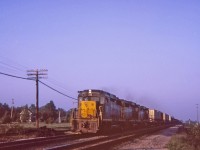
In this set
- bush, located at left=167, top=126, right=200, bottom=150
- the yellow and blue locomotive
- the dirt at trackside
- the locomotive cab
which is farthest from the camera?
the yellow and blue locomotive

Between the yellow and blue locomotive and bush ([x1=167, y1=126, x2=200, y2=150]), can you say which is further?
the yellow and blue locomotive

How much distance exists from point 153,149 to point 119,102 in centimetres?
1714

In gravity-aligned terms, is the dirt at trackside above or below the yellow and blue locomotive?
below

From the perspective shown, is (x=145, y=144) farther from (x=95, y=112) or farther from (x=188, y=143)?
(x=95, y=112)

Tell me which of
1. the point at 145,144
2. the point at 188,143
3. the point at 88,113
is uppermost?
the point at 88,113

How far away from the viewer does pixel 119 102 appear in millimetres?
36344

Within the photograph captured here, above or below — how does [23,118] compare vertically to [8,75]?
below

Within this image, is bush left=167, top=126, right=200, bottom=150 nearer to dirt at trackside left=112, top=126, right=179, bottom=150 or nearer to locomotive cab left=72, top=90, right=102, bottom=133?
dirt at trackside left=112, top=126, right=179, bottom=150

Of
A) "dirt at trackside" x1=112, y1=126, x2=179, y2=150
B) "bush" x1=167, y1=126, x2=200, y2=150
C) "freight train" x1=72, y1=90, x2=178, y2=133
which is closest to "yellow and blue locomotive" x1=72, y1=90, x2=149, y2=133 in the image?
"freight train" x1=72, y1=90, x2=178, y2=133

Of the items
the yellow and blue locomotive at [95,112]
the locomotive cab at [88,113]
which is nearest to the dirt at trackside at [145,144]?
the yellow and blue locomotive at [95,112]

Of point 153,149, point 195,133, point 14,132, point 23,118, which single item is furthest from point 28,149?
point 23,118

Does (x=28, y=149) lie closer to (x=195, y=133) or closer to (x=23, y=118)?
(x=195, y=133)

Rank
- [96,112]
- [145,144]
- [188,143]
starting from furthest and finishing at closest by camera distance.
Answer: [96,112], [145,144], [188,143]

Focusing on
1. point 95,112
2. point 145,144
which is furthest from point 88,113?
point 145,144
